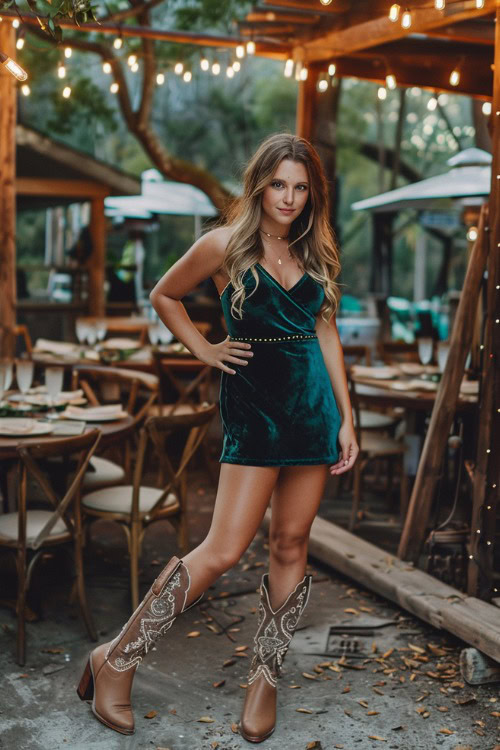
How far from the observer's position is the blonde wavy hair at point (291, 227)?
3.14 m

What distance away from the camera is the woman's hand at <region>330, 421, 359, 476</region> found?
3.29m

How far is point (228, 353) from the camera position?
3174 mm

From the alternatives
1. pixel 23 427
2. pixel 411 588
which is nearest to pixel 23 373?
pixel 23 427

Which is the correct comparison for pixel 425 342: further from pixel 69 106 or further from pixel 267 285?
pixel 69 106

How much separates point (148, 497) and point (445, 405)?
1584 mm

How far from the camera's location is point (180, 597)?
317cm

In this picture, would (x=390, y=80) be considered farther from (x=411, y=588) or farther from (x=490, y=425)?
(x=411, y=588)

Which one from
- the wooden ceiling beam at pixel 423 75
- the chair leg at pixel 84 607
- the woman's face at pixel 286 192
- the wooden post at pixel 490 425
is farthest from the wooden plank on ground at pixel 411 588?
the wooden ceiling beam at pixel 423 75

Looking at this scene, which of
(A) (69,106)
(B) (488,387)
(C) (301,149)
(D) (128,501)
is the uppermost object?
(A) (69,106)

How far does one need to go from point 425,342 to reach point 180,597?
3772 mm

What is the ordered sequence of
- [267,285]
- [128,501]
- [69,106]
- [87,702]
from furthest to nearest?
[69,106] < [128,501] < [87,702] < [267,285]

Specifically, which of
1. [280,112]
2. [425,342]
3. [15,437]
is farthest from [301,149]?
[280,112]

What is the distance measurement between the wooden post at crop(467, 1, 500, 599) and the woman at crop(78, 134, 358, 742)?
120 cm

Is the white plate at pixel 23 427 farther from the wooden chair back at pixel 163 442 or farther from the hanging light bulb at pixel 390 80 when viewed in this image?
the hanging light bulb at pixel 390 80
